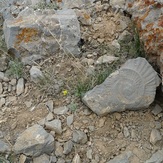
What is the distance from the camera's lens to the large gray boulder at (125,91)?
3365 mm

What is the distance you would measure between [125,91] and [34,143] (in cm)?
97

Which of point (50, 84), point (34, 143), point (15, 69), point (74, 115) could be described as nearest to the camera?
point (34, 143)

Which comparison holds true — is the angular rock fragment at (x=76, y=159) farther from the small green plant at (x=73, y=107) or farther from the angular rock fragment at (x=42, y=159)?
the small green plant at (x=73, y=107)

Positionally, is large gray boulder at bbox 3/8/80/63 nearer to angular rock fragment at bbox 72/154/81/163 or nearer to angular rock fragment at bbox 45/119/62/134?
angular rock fragment at bbox 45/119/62/134

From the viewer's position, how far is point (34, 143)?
319cm

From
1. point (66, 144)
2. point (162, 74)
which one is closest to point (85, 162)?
point (66, 144)

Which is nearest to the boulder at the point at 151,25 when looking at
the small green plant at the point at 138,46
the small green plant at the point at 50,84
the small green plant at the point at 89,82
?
the small green plant at the point at 138,46

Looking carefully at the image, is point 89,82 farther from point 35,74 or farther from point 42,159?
point 42,159

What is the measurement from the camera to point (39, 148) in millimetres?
3199

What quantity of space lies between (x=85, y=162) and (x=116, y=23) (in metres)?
1.69

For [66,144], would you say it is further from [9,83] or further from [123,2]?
[123,2]

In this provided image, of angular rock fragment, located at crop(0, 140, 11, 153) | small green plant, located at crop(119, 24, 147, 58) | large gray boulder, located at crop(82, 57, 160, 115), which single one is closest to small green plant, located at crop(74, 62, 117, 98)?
large gray boulder, located at crop(82, 57, 160, 115)

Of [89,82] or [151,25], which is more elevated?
[151,25]

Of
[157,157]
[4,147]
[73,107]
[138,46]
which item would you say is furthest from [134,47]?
[4,147]
